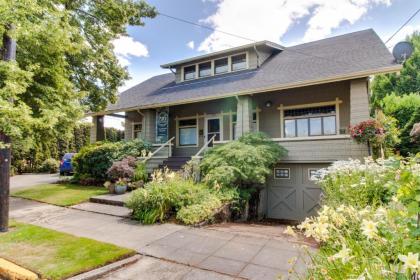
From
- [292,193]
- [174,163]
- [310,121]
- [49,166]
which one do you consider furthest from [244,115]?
[49,166]

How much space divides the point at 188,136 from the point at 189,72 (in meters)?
4.05

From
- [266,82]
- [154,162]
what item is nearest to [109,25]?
[154,162]

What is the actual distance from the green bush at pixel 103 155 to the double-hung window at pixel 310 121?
6.80m

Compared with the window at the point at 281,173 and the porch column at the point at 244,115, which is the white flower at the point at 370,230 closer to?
the window at the point at 281,173

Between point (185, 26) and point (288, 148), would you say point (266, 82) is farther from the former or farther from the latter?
point (185, 26)

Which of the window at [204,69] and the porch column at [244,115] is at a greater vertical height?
the window at [204,69]

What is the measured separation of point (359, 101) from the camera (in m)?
9.20

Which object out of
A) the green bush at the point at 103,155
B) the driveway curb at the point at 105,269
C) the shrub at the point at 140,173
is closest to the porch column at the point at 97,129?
the green bush at the point at 103,155

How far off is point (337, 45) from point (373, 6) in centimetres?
289

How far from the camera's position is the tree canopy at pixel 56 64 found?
5.41 meters

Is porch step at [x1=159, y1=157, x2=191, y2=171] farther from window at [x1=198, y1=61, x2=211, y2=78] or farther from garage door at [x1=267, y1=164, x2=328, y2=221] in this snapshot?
window at [x1=198, y1=61, x2=211, y2=78]

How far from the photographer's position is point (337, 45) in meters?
13.1

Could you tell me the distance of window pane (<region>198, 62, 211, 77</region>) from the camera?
Answer: 15469 millimetres

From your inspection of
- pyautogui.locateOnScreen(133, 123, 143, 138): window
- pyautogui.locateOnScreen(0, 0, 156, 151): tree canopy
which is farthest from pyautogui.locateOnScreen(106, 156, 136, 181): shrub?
pyautogui.locateOnScreen(133, 123, 143, 138): window
